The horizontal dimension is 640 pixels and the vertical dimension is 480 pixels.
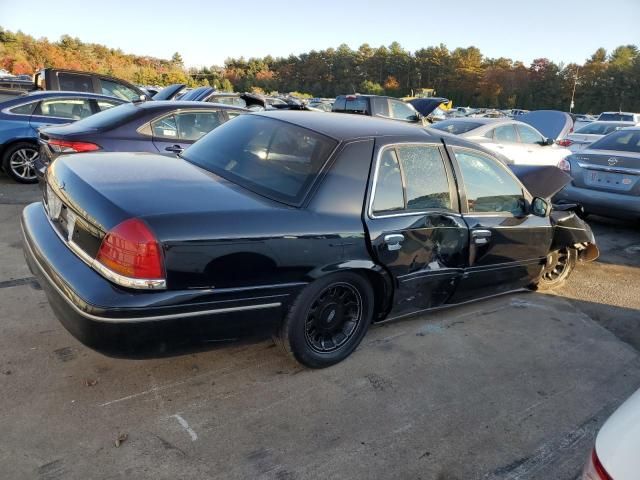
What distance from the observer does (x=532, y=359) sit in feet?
12.1

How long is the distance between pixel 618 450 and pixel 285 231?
181 centimetres

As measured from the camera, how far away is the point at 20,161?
780 centimetres

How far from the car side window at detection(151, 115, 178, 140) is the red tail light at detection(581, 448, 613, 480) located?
565cm

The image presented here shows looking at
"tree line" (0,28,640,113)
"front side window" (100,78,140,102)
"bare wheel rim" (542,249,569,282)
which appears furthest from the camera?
"tree line" (0,28,640,113)

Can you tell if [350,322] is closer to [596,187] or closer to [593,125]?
[596,187]

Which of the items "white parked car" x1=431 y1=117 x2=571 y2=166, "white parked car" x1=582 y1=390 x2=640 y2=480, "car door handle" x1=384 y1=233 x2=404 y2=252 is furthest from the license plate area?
"white parked car" x1=582 y1=390 x2=640 y2=480

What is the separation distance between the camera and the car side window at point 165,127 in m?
6.05

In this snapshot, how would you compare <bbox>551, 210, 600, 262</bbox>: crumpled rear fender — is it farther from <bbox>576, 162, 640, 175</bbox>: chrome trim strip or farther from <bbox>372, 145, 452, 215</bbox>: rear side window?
<bbox>576, 162, 640, 175</bbox>: chrome trim strip

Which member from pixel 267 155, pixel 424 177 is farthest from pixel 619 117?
pixel 267 155

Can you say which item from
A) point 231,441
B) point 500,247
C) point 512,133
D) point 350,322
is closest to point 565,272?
point 500,247

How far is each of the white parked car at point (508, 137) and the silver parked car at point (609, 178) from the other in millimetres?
2253

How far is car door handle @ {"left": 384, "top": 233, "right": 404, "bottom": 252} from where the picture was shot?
3203 mm

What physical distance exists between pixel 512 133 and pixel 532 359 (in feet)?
24.8

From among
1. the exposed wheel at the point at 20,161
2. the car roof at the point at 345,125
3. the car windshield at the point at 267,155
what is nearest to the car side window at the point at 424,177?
the car roof at the point at 345,125
